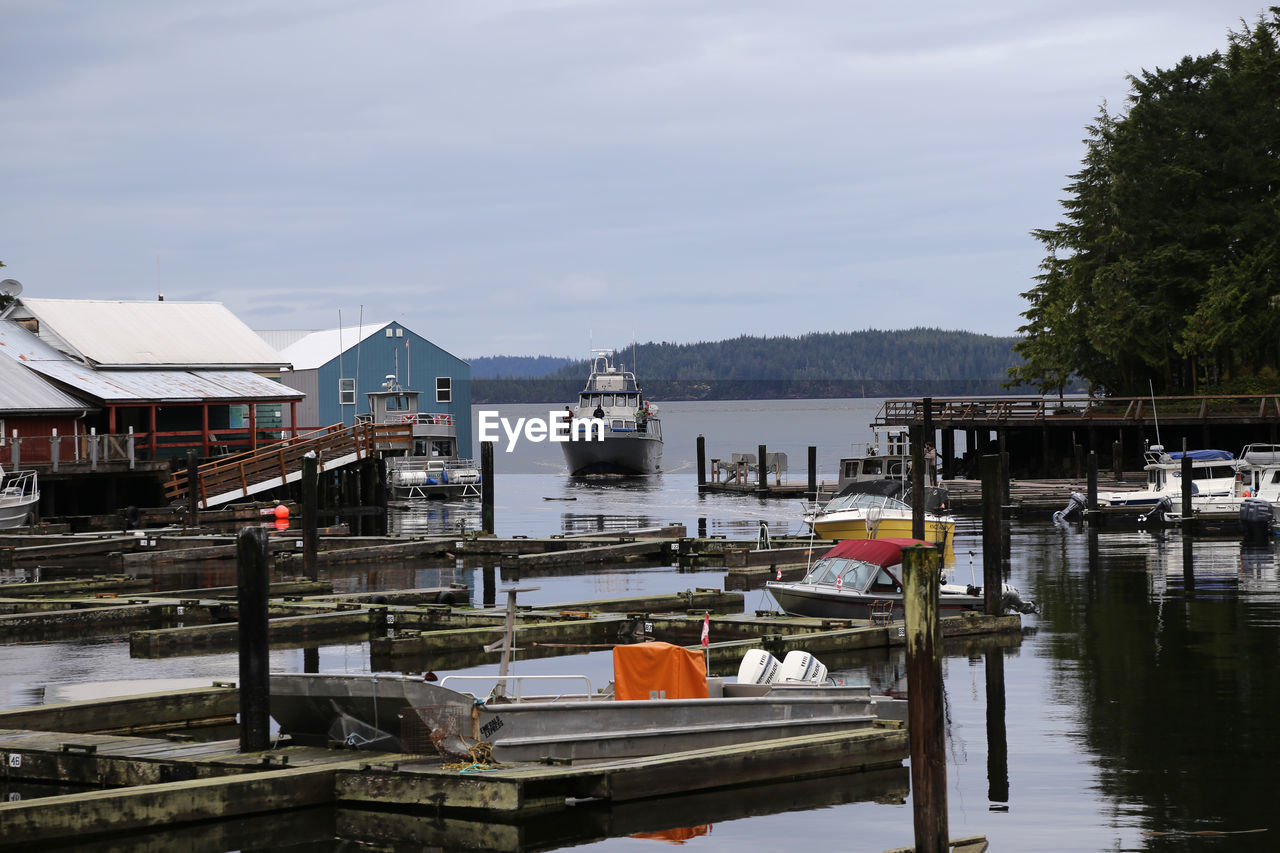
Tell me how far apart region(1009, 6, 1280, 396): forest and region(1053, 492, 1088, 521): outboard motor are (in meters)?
16.2

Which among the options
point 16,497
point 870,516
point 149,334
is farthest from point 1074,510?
point 149,334

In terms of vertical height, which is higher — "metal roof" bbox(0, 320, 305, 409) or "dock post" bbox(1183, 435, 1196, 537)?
"metal roof" bbox(0, 320, 305, 409)

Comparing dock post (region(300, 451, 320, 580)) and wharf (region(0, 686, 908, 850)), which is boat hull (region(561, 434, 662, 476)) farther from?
wharf (region(0, 686, 908, 850))

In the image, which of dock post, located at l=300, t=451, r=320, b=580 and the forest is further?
the forest

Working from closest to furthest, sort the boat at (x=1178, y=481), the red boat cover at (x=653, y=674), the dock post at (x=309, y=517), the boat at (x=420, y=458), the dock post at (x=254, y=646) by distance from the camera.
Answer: the dock post at (x=254, y=646) < the red boat cover at (x=653, y=674) < the dock post at (x=309, y=517) < the boat at (x=1178, y=481) < the boat at (x=420, y=458)

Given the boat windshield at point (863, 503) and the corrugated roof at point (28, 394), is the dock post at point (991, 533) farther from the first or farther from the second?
the corrugated roof at point (28, 394)

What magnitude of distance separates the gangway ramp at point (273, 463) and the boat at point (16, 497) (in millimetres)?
4394

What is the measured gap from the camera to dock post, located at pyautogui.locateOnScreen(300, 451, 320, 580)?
34.2 meters

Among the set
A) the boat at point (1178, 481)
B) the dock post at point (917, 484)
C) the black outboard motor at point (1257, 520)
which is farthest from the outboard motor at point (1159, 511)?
the dock post at point (917, 484)

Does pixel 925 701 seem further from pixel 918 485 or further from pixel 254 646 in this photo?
pixel 918 485

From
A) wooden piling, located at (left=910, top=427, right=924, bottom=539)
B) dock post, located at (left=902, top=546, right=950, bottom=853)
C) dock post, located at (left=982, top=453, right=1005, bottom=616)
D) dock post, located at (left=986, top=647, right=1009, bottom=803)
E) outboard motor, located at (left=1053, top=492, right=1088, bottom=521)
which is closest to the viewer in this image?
dock post, located at (left=902, top=546, right=950, bottom=853)

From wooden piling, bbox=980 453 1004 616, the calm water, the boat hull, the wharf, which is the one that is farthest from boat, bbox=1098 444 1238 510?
the wharf

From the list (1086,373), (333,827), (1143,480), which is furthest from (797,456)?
(333,827)

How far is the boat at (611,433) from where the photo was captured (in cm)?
9325
